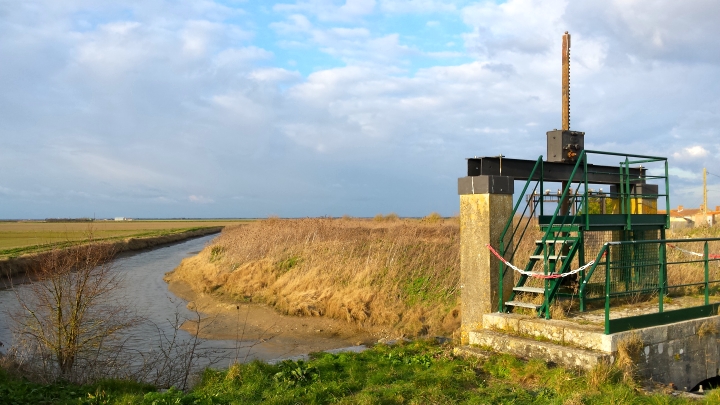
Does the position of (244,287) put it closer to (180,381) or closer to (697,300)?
(180,381)

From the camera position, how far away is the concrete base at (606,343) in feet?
25.8

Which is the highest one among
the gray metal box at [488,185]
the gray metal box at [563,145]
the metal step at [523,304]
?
the gray metal box at [563,145]

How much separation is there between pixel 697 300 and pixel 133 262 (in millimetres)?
34881

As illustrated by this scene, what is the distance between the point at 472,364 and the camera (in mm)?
8328

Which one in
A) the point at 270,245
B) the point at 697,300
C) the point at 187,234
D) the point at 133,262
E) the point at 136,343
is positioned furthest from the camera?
the point at 187,234

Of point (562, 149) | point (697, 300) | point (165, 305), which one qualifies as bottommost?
point (165, 305)

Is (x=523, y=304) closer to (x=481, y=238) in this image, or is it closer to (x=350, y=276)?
(x=481, y=238)

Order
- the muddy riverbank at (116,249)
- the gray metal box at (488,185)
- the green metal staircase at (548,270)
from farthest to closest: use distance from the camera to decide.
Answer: the muddy riverbank at (116,249) → the gray metal box at (488,185) → the green metal staircase at (548,270)

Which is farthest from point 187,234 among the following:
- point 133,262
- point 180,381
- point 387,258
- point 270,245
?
point 180,381

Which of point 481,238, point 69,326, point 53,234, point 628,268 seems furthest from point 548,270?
point 53,234

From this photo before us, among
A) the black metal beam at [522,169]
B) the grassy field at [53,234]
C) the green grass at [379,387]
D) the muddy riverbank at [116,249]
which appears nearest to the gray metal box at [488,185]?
the black metal beam at [522,169]

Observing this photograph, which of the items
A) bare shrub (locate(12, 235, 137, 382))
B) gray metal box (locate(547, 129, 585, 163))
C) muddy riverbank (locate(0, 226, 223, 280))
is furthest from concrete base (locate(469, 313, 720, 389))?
muddy riverbank (locate(0, 226, 223, 280))

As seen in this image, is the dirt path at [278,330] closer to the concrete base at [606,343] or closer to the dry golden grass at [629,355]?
the concrete base at [606,343]

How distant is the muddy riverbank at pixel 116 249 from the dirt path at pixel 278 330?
4.26m
